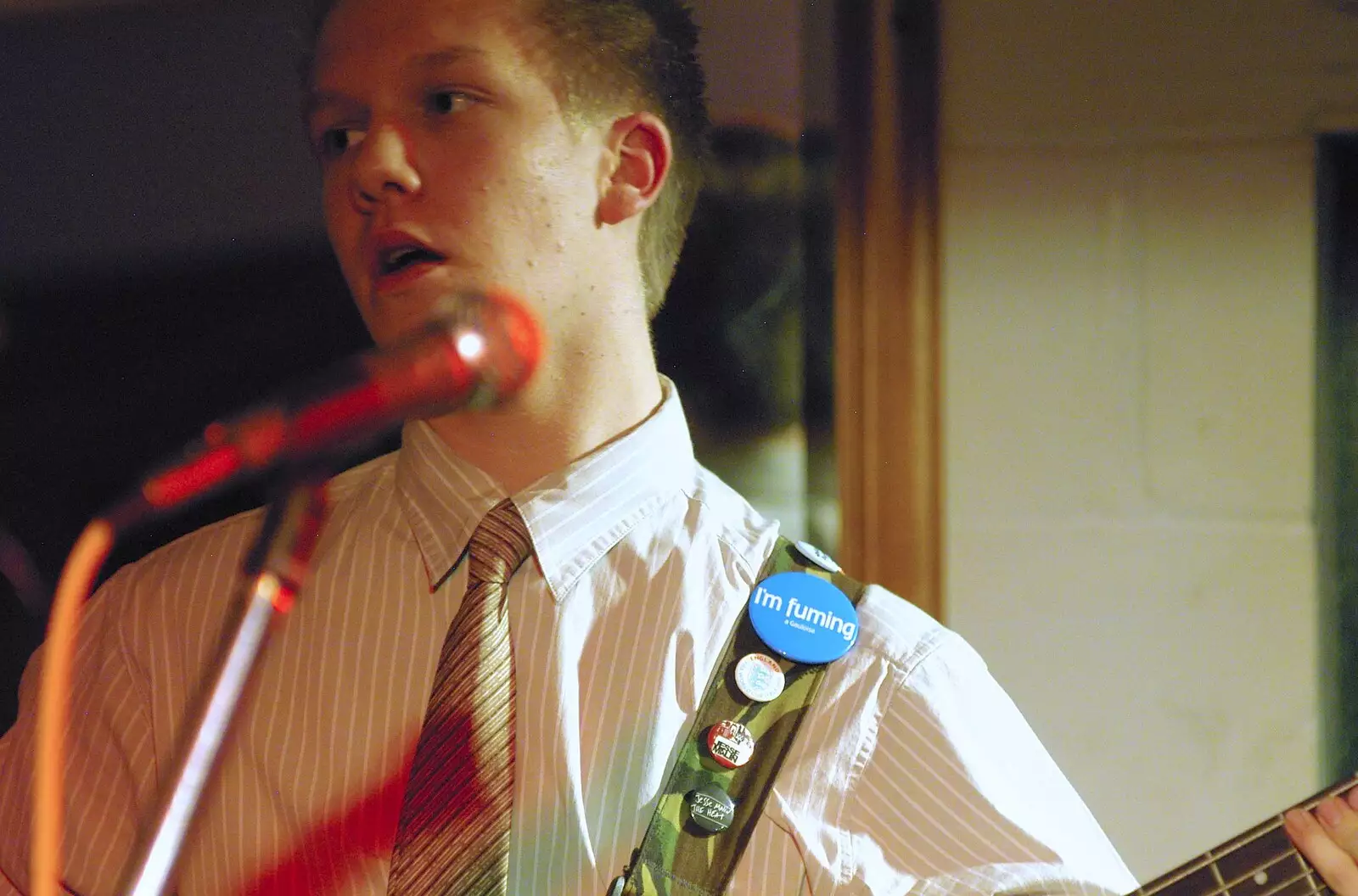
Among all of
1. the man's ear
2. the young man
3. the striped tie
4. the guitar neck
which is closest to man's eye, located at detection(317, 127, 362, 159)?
the young man

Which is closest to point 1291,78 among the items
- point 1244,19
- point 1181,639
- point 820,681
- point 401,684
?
point 1244,19

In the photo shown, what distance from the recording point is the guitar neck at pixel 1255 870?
690mm

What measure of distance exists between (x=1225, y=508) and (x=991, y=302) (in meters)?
0.23

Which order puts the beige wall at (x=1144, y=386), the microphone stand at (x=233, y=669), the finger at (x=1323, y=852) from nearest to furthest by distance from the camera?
the microphone stand at (x=233, y=669) < the finger at (x=1323, y=852) < the beige wall at (x=1144, y=386)

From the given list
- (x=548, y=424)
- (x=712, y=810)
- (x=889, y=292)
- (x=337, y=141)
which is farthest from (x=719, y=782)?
(x=337, y=141)

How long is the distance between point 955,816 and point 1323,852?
21 centimetres

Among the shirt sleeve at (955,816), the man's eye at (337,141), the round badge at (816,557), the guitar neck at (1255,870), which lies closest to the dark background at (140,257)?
the man's eye at (337,141)

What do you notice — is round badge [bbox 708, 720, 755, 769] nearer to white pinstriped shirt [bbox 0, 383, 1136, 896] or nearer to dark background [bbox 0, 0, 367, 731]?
white pinstriped shirt [bbox 0, 383, 1136, 896]

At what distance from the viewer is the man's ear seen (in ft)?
2.80

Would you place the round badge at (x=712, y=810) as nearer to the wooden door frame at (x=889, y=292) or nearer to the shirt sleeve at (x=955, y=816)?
the shirt sleeve at (x=955, y=816)

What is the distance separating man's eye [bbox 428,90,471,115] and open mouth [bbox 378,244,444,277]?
93 millimetres

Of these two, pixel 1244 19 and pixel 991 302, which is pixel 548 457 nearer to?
pixel 991 302

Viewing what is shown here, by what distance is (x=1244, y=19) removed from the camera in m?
0.91

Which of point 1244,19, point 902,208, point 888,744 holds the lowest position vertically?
point 888,744
